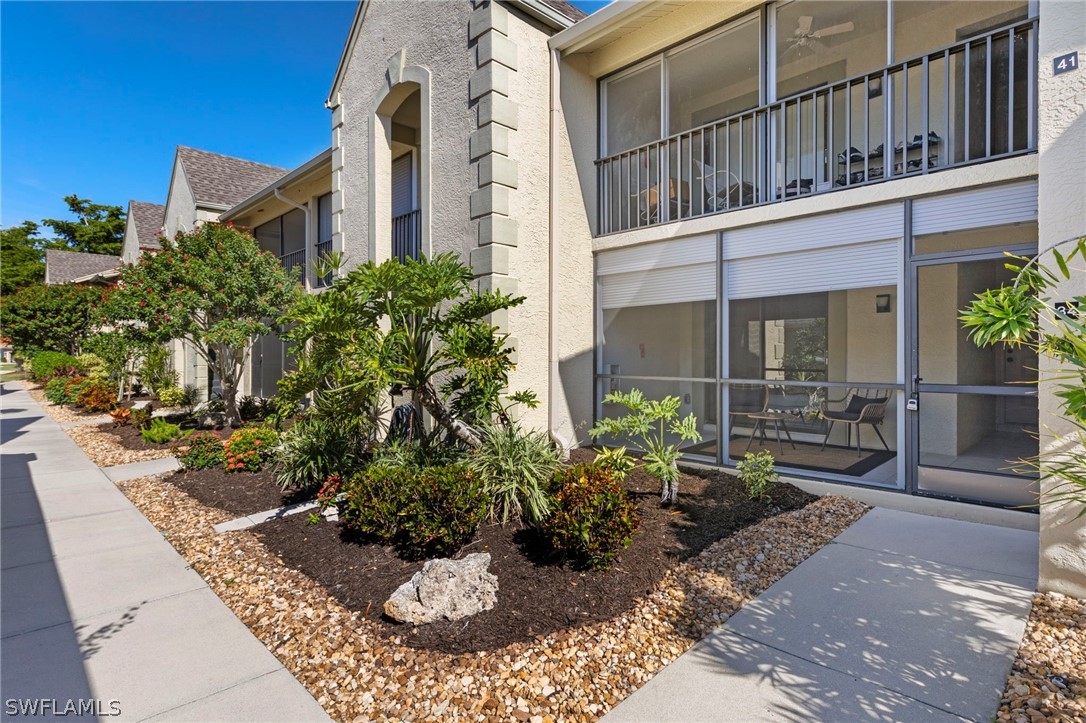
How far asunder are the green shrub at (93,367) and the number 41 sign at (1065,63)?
21.1 meters

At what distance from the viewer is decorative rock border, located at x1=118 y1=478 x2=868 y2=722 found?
2.59 m

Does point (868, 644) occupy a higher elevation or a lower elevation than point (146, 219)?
lower

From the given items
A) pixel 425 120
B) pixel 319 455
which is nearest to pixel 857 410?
pixel 319 455

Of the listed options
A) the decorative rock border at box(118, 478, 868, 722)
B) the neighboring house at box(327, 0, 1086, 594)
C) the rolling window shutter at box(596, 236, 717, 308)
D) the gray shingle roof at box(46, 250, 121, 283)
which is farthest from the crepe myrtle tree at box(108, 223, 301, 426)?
the gray shingle roof at box(46, 250, 121, 283)

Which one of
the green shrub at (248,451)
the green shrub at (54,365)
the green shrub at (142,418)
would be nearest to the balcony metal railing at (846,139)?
the green shrub at (248,451)

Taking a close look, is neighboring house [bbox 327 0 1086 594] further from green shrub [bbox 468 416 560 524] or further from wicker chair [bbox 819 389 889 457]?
green shrub [bbox 468 416 560 524]

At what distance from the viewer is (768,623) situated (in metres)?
3.29

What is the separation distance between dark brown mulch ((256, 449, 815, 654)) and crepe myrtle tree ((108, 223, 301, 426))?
5.73 meters

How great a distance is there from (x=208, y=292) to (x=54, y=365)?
1583cm

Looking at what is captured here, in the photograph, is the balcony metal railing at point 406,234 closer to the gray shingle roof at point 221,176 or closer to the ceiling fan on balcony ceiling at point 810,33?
the ceiling fan on balcony ceiling at point 810,33

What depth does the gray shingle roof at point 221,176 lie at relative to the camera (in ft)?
54.9

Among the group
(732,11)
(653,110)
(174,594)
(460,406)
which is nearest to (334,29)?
(653,110)

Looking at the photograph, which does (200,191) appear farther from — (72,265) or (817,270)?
(72,265)

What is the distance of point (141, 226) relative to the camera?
21.5 meters
